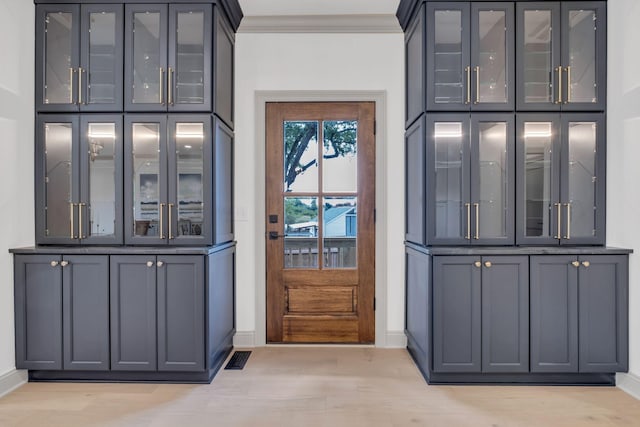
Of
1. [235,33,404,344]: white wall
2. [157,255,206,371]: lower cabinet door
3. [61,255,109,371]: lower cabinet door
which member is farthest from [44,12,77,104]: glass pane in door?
[157,255,206,371]: lower cabinet door

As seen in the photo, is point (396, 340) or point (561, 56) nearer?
point (561, 56)

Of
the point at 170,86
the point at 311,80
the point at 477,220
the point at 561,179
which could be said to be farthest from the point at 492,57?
the point at 170,86

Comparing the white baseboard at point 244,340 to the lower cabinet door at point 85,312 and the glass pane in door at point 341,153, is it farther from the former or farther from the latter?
the glass pane in door at point 341,153

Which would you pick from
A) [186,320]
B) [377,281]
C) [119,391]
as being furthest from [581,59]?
[119,391]

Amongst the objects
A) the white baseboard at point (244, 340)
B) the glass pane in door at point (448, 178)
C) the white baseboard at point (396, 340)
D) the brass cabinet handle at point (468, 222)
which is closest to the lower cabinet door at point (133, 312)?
the white baseboard at point (244, 340)

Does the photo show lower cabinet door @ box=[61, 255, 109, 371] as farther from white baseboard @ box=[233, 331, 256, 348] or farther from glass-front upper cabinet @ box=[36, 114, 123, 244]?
white baseboard @ box=[233, 331, 256, 348]

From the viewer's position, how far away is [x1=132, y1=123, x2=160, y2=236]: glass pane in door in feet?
9.28

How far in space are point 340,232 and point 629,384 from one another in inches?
88.9

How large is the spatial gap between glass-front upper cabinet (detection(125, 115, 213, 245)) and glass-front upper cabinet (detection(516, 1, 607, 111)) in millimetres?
2230

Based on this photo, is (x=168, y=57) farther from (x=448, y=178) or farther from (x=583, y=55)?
(x=583, y=55)

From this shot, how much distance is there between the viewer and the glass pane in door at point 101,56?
9.27 ft

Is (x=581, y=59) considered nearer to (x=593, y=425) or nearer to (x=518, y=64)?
(x=518, y=64)

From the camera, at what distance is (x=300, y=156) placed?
3.58 metres

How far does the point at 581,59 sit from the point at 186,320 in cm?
323
